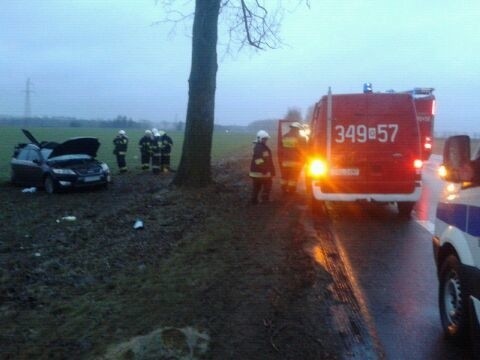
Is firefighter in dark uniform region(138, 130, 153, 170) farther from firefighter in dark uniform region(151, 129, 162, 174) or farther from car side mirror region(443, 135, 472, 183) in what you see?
car side mirror region(443, 135, 472, 183)

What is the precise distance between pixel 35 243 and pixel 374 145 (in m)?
6.59

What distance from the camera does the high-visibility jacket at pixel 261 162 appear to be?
42.5 feet

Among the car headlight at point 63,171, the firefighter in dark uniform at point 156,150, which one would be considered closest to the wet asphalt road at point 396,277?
the car headlight at point 63,171

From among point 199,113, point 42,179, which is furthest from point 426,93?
point 42,179

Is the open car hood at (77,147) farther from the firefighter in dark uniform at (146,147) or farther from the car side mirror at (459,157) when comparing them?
the car side mirror at (459,157)

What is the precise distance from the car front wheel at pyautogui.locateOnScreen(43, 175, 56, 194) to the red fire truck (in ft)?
29.9

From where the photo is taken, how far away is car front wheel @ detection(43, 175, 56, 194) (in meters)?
16.6

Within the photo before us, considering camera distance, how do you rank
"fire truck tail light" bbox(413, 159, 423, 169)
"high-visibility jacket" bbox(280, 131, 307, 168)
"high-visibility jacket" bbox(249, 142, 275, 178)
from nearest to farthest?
"fire truck tail light" bbox(413, 159, 423, 169), "high-visibility jacket" bbox(249, 142, 275, 178), "high-visibility jacket" bbox(280, 131, 307, 168)

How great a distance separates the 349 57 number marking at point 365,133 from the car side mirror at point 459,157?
21.5 ft

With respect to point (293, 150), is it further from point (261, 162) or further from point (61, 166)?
point (61, 166)

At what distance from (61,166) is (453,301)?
46.3 ft

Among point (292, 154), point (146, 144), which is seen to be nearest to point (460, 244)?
point (292, 154)

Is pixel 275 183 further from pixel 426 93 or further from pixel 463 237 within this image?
pixel 463 237

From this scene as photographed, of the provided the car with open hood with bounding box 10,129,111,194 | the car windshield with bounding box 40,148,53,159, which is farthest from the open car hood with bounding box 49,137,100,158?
the car windshield with bounding box 40,148,53,159
